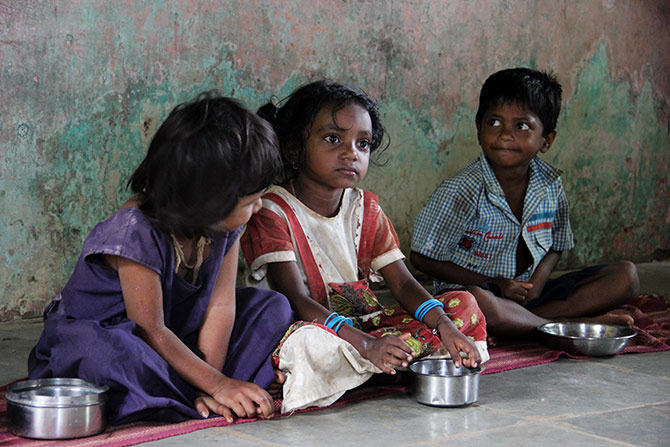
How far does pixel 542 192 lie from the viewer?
12.5ft

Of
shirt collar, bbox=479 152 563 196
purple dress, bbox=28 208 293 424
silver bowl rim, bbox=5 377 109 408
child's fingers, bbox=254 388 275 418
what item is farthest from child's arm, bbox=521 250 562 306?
silver bowl rim, bbox=5 377 109 408

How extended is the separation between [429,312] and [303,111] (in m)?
0.78

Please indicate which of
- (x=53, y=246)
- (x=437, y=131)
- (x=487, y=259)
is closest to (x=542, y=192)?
(x=487, y=259)

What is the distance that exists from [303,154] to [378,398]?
86 cm

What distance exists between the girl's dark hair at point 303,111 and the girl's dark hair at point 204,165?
0.64 m

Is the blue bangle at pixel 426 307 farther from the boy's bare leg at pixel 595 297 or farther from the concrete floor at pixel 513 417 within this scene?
the boy's bare leg at pixel 595 297

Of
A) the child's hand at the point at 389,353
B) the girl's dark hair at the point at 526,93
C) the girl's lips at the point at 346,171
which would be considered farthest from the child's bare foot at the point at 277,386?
the girl's dark hair at the point at 526,93

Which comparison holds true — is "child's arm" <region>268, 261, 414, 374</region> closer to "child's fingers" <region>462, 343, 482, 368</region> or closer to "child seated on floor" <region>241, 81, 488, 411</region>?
"child seated on floor" <region>241, 81, 488, 411</region>

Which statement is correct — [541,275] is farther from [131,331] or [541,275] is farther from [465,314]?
[131,331]

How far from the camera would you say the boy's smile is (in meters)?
3.68

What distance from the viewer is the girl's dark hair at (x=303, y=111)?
3021 millimetres

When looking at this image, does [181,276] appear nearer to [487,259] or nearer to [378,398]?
[378,398]

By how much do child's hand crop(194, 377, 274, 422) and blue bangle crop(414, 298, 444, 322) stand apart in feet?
2.16

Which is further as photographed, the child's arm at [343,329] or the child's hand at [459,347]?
the child's hand at [459,347]
